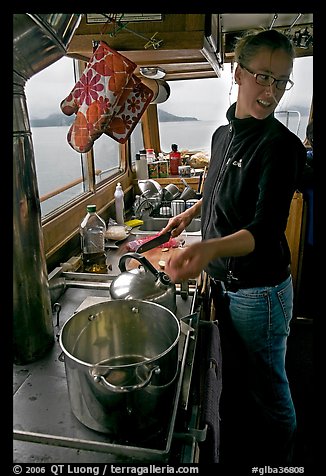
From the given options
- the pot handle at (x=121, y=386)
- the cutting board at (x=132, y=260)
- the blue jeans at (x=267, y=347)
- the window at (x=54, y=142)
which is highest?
the window at (x=54, y=142)

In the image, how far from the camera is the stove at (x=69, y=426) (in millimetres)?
698

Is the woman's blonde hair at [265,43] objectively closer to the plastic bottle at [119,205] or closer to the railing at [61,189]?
the railing at [61,189]

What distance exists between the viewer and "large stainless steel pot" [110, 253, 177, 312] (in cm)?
111

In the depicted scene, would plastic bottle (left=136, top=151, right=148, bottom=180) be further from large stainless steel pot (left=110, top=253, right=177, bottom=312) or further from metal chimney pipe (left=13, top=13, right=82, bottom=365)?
metal chimney pipe (left=13, top=13, right=82, bottom=365)

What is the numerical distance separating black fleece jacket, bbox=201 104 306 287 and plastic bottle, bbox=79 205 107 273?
1.78 ft

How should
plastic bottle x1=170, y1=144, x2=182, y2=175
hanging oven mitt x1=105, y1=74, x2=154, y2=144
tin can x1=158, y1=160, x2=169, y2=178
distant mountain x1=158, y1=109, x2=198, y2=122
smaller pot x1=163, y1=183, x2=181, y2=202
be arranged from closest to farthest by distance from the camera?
1. hanging oven mitt x1=105, y1=74, x2=154, y2=144
2. smaller pot x1=163, y1=183, x2=181, y2=202
3. tin can x1=158, y1=160, x2=169, y2=178
4. plastic bottle x1=170, y1=144, x2=182, y2=175
5. distant mountain x1=158, y1=109, x2=198, y2=122

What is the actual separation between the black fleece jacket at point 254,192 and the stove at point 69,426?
1.10 feet

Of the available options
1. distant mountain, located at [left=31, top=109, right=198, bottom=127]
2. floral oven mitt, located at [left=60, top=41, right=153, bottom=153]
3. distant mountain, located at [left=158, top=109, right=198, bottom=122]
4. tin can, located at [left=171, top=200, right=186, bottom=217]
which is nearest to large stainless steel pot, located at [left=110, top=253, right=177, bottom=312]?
floral oven mitt, located at [left=60, top=41, right=153, bottom=153]

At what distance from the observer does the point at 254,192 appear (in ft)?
3.87

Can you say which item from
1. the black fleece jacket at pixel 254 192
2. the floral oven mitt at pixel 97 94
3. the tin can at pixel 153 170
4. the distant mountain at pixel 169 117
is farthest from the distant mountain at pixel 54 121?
the distant mountain at pixel 169 117

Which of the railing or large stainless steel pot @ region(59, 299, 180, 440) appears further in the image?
the railing

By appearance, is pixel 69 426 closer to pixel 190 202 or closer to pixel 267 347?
pixel 267 347

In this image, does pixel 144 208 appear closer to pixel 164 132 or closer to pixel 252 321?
pixel 252 321

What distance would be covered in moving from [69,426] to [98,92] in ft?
3.77
